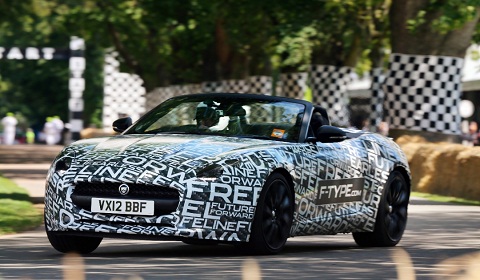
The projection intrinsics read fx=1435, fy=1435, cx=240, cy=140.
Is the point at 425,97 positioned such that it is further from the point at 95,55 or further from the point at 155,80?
the point at 95,55

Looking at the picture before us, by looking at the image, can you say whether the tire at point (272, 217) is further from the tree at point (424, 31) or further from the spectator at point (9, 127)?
the spectator at point (9, 127)

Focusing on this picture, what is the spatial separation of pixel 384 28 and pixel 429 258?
2828 centimetres

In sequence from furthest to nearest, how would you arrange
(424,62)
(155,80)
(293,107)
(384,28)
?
1. (155,80)
2. (384,28)
3. (424,62)
4. (293,107)

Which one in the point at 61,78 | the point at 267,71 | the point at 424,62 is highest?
the point at 424,62

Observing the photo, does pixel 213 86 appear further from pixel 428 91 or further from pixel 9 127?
pixel 9 127

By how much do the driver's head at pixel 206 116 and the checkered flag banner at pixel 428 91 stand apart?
1496cm

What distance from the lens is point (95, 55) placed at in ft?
284

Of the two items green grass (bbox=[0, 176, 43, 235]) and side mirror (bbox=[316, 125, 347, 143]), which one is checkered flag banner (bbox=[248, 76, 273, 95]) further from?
side mirror (bbox=[316, 125, 347, 143])

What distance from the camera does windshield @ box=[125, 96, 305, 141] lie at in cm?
1163

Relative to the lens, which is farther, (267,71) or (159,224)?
(267,71)

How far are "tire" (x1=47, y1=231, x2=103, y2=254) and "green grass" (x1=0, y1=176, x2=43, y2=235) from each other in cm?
282

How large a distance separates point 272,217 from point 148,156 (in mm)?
1099

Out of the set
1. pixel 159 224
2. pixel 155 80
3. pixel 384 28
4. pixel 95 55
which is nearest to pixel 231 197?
pixel 159 224

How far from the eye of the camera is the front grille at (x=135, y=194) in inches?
409
